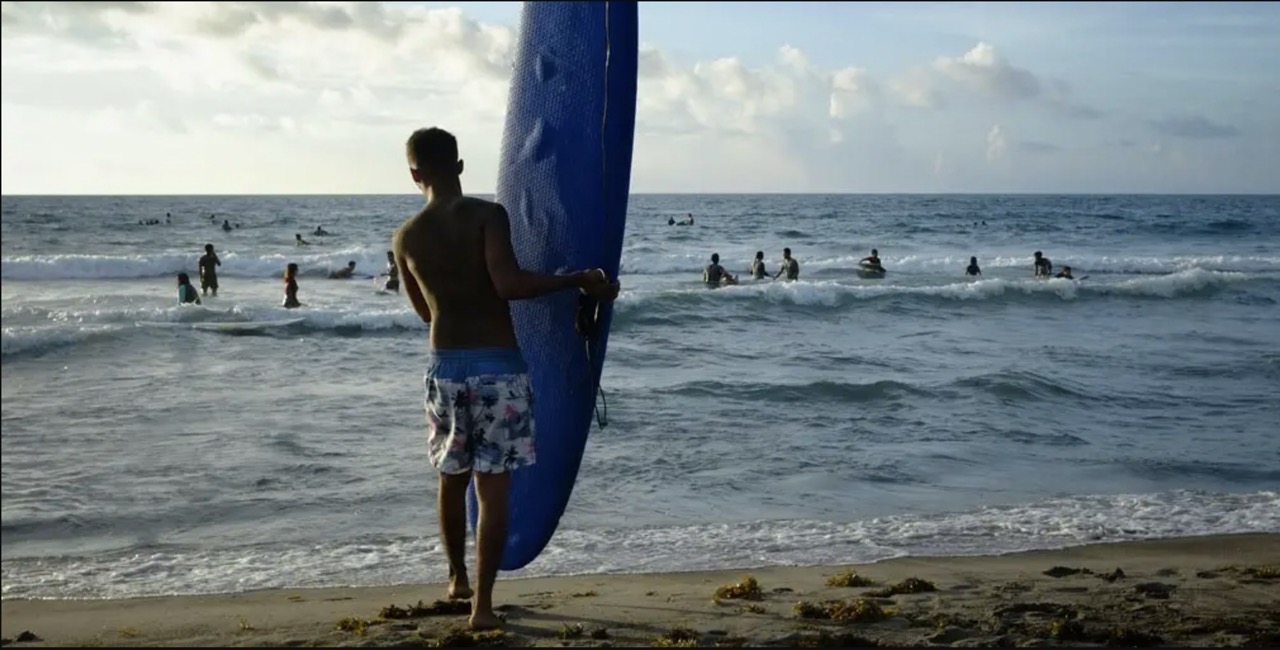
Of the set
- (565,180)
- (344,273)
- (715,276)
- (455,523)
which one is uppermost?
(565,180)

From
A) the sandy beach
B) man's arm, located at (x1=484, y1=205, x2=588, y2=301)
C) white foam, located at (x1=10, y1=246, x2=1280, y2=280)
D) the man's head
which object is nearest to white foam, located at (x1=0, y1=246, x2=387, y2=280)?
white foam, located at (x1=10, y1=246, x2=1280, y2=280)

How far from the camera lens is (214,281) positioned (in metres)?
22.4

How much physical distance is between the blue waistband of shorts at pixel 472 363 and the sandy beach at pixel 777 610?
0.85 meters

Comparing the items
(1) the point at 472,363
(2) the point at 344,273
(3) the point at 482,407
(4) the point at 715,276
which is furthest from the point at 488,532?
(2) the point at 344,273

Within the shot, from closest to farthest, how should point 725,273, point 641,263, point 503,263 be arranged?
point 503,263 < point 725,273 < point 641,263

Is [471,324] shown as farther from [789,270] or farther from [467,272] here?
[789,270]

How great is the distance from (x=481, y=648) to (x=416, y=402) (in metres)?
7.14

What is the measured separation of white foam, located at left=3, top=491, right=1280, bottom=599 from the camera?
5.69 m

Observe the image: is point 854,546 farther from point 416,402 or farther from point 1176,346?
point 1176,346

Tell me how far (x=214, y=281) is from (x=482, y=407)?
65.3ft

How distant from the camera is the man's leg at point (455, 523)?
13.5ft

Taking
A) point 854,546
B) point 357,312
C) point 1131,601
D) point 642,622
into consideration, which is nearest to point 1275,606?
point 1131,601

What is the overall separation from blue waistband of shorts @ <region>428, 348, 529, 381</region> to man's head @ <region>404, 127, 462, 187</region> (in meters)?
0.55

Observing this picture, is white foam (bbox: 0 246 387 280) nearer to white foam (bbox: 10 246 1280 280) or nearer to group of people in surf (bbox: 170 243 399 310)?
white foam (bbox: 10 246 1280 280)
